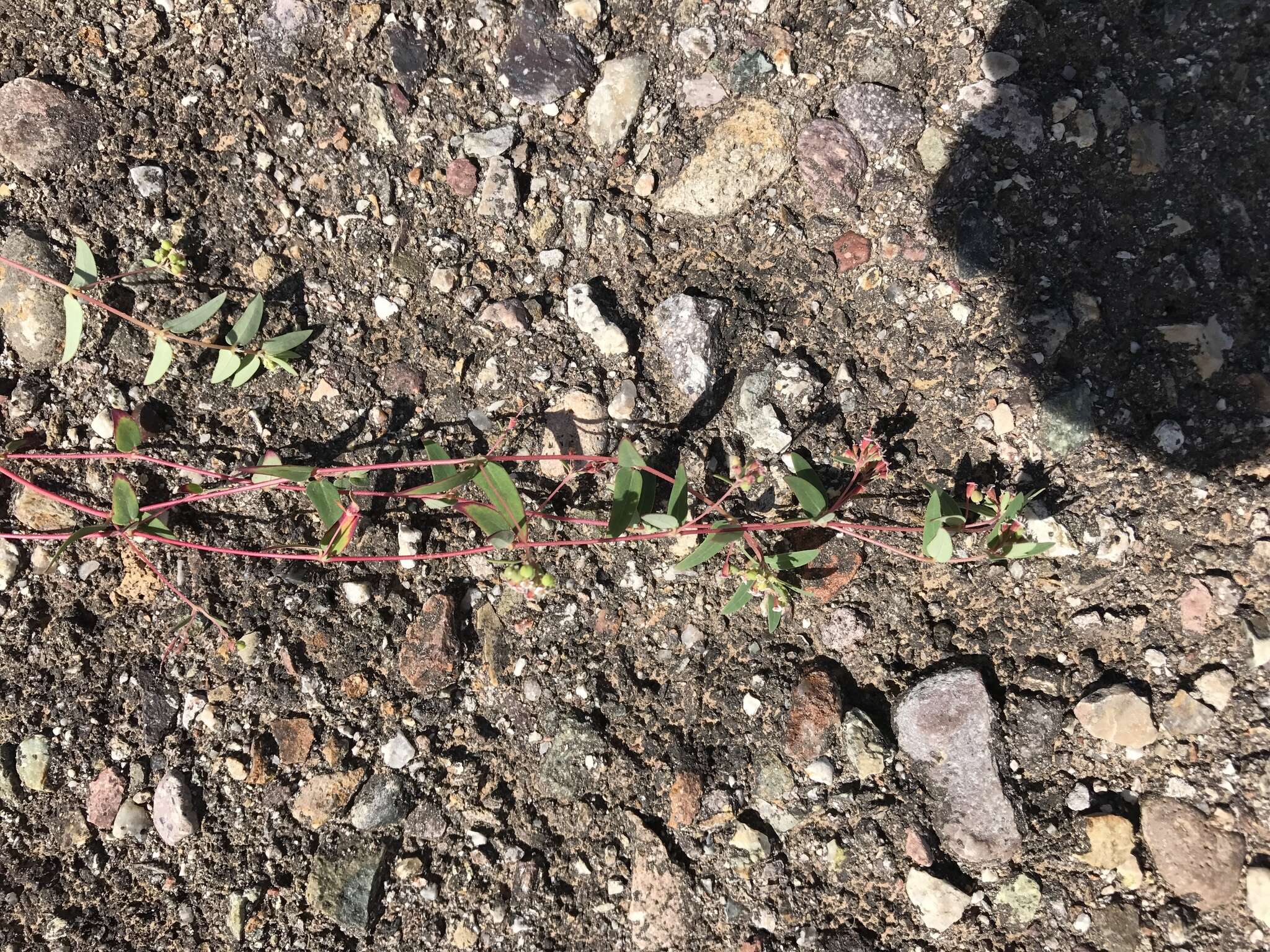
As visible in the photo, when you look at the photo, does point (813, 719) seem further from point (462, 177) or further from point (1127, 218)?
point (462, 177)

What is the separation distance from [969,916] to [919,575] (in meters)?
0.83

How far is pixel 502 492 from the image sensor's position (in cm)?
194

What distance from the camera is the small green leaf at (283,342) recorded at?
80.8 inches

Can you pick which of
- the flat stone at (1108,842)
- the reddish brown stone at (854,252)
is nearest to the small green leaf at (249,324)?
the reddish brown stone at (854,252)

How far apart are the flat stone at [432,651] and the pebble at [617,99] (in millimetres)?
1345

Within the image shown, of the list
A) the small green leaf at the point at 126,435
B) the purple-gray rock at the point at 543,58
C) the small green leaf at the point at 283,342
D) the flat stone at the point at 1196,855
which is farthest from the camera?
the purple-gray rock at the point at 543,58

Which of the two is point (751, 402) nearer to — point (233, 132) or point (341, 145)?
point (341, 145)

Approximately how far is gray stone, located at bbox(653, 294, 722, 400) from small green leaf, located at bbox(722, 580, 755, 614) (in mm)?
509

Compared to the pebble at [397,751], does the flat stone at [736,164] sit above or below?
above

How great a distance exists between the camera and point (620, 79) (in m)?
2.14

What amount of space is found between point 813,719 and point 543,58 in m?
1.92

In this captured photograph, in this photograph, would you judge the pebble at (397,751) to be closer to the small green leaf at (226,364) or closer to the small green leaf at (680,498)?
the small green leaf at (680,498)

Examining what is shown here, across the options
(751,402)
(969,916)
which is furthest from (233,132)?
(969,916)

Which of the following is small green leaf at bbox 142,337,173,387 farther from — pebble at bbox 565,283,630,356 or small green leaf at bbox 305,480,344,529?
pebble at bbox 565,283,630,356
